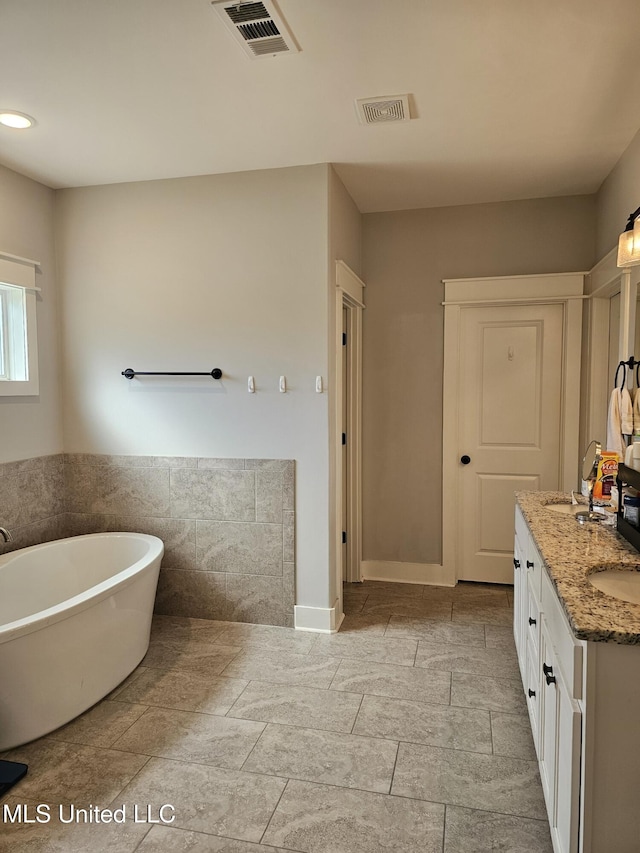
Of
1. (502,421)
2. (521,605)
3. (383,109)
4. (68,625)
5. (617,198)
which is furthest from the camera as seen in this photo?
(502,421)

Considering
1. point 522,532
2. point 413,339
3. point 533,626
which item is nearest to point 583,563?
point 533,626

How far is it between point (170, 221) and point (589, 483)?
2.76 m

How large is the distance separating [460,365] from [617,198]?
54.7 inches

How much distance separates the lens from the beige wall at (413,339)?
13.0ft

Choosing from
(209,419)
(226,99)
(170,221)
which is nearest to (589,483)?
(209,419)

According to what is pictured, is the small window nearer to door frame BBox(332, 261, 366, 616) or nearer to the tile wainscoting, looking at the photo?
the tile wainscoting

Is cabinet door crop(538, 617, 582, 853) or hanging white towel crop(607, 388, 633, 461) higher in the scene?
hanging white towel crop(607, 388, 633, 461)

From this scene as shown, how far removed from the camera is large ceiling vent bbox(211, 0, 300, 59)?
1.84 meters

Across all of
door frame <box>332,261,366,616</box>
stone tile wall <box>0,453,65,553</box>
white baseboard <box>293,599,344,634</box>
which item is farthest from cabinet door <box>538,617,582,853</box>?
stone tile wall <box>0,453,65,553</box>

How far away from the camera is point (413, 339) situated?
4164 mm

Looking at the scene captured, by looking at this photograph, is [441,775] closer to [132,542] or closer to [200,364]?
[132,542]

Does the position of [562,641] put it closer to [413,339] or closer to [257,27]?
[257,27]

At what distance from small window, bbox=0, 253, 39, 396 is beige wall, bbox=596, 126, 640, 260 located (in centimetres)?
336

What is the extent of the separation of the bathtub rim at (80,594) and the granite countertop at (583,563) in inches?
73.3
